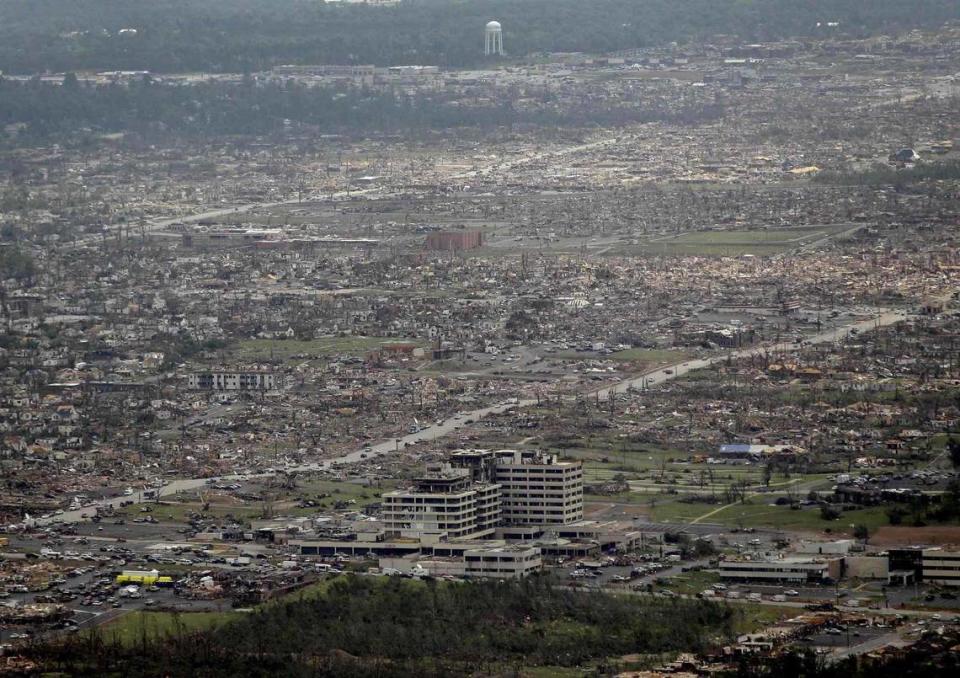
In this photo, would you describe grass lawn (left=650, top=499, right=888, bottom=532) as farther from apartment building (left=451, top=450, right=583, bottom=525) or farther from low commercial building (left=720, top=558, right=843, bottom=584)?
low commercial building (left=720, top=558, right=843, bottom=584)

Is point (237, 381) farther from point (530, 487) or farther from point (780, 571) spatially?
point (780, 571)

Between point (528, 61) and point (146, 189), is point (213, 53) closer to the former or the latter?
point (528, 61)

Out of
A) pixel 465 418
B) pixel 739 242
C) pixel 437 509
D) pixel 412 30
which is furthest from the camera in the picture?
pixel 412 30

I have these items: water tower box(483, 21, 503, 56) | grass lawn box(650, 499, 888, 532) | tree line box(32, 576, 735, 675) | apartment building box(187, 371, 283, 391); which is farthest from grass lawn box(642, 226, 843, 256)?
water tower box(483, 21, 503, 56)

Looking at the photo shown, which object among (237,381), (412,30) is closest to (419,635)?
(237,381)

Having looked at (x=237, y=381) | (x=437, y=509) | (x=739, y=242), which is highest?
(x=437, y=509)

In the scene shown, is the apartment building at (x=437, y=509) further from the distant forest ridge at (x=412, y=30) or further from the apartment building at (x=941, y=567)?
the distant forest ridge at (x=412, y=30)
